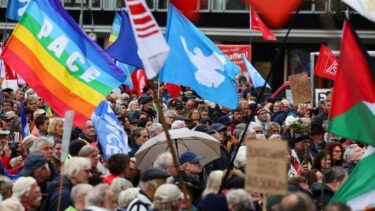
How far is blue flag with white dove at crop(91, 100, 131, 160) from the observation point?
549 inches

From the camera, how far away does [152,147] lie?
42.8ft

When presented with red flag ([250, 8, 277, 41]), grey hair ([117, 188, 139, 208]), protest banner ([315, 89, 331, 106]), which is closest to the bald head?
grey hair ([117, 188, 139, 208])

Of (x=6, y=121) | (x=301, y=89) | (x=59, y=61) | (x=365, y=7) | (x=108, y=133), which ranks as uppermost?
(x=365, y=7)

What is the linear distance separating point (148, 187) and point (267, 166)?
1905mm

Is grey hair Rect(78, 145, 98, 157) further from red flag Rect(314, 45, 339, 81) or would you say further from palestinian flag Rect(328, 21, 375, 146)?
red flag Rect(314, 45, 339, 81)

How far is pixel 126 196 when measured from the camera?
1032 centimetres

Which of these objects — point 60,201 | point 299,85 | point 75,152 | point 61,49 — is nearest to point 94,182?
point 60,201

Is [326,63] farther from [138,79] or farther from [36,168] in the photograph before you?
[36,168]

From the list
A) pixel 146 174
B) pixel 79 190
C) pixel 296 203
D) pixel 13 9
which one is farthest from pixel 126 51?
pixel 296 203

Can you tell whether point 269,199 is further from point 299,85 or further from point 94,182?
point 299,85

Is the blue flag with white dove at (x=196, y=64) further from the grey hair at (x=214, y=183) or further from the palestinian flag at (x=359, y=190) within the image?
the palestinian flag at (x=359, y=190)

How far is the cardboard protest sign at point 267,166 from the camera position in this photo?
8.45 metres

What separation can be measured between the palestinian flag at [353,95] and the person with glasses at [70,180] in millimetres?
2163

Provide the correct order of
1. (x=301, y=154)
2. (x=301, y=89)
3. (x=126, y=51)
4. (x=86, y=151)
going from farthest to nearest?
1. (x=301, y=89)
2. (x=126, y=51)
3. (x=301, y=154)
4. (x=86, y=151)
